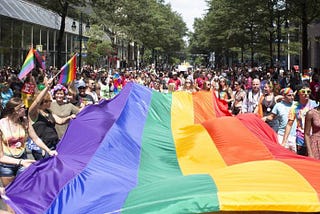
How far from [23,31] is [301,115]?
3260 cm

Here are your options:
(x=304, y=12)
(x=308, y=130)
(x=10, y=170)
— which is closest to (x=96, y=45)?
→ (x=304, y=12)

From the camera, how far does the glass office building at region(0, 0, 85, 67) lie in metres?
34.4

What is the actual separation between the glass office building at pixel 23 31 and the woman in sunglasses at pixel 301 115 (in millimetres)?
24367

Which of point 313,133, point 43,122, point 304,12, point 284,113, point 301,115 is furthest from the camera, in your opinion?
point 304,12

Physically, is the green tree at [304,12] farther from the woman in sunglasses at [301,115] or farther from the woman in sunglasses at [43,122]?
the woman in sunglasses at [43,122]

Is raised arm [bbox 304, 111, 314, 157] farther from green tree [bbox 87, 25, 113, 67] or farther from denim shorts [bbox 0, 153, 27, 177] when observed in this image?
green tree [bbox 87, 25, 113, 67]

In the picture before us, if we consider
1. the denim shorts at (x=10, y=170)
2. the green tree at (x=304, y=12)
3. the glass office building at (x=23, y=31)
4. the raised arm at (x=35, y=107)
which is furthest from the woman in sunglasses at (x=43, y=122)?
the glass office building at (x=23, y=31)

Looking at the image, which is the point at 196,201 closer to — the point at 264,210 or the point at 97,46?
the point at 264,210

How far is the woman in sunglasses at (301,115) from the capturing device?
8.23 m

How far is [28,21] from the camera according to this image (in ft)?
127

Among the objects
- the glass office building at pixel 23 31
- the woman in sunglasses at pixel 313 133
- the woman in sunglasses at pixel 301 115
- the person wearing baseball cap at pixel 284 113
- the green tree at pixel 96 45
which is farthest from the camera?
the green tree at pixel 96 45

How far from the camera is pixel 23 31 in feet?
125

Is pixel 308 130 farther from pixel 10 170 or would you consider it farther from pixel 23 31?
pixel 23 31

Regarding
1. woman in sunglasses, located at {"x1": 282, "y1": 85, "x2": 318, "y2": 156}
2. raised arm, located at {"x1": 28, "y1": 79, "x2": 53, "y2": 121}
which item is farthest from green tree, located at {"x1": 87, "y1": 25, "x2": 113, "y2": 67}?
raised arm, located at {"x1": 28, "y1": 79, "x2": 53, "y2": 121}
